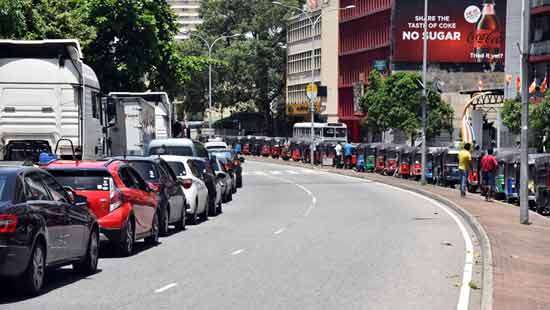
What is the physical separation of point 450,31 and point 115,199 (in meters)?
75.3

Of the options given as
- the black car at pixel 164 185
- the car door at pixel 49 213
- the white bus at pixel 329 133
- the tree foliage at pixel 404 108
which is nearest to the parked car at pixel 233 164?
the black car at pixel 164 185

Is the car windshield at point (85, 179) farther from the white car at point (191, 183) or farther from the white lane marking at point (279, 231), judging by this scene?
the white car at point (191, 183)

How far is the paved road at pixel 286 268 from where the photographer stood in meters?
13.4

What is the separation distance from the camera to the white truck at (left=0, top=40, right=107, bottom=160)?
26906mm

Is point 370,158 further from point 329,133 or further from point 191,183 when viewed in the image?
point 191,183

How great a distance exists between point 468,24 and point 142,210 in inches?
2930

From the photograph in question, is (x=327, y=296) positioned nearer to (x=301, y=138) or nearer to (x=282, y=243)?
(x=282, y=243)

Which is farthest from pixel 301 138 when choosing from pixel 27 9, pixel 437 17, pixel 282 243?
pixel 282 243

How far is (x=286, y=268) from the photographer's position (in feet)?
56.1

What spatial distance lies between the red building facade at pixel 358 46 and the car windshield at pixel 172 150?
6147 centimetres

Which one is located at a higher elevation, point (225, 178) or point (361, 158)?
point (225, 178)

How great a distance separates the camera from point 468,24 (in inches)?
3590

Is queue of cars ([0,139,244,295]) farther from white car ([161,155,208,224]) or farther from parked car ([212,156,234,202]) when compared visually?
parked car ([212,156,234,202])

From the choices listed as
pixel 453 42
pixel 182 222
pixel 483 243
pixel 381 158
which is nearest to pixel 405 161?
pixel 381 158
